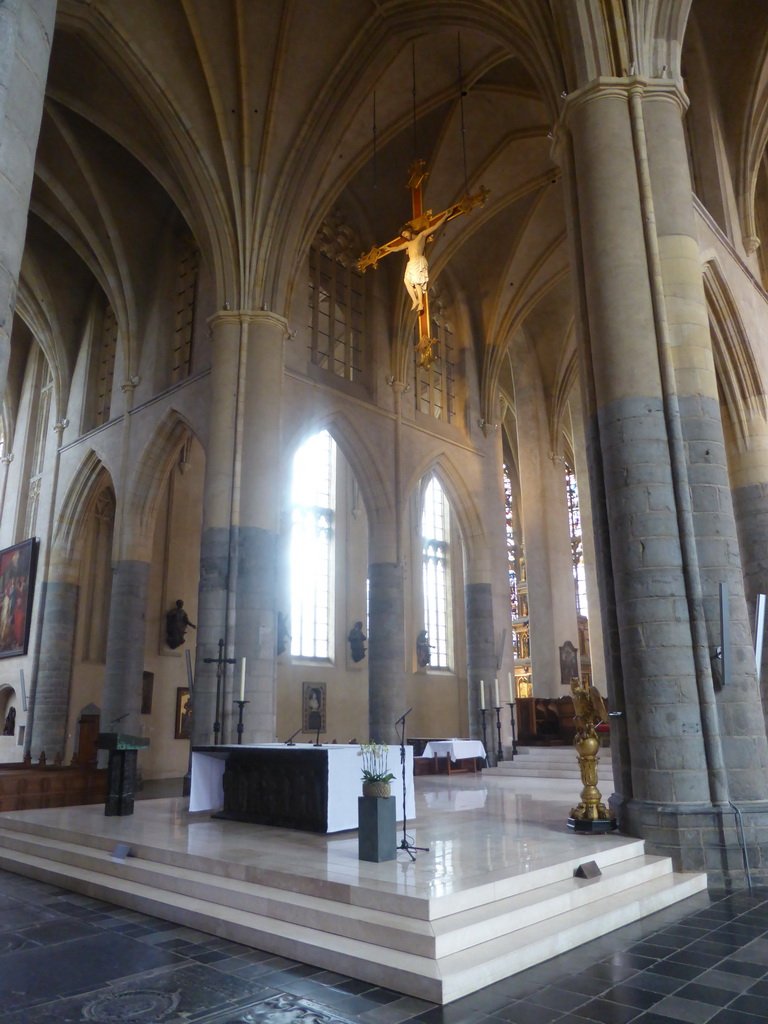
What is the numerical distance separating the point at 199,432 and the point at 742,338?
30.6 ft

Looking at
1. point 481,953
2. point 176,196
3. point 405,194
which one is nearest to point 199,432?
point 176,196

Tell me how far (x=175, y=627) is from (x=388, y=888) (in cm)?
1388

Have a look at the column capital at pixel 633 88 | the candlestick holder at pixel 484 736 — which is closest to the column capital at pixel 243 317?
the column capital at pixel 633 88

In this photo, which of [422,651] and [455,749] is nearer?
[455,749]

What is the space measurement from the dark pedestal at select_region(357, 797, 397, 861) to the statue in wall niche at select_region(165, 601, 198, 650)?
1284cm

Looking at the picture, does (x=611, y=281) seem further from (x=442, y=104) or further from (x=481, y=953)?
(x=442, y=104)

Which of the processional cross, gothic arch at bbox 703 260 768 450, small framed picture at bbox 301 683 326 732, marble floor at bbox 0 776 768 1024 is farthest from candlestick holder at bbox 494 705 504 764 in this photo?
marble floor at bbox 0 776 768 1024

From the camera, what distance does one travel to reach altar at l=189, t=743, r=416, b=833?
699 cm

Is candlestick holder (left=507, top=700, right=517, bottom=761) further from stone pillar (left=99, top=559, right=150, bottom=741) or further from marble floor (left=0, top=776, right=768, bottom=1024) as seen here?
marble floor (left=0, top=776, right=768, bottom=1024)

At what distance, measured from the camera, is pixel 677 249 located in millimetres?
7605

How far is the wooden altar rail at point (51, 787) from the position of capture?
1062 centimetres

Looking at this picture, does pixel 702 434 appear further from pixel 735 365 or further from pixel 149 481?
pixel 149 481

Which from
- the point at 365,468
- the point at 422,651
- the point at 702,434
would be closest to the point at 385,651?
the point at 365,468

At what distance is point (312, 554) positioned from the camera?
19625 mm
